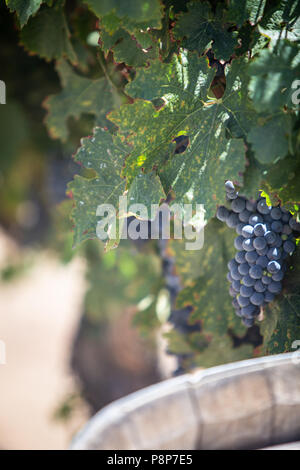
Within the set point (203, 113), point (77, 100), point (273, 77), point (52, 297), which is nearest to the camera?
point (273, 77)

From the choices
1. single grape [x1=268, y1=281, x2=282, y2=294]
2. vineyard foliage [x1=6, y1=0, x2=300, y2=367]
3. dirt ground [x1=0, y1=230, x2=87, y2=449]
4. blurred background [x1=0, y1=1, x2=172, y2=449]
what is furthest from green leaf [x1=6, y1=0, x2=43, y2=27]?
dirt ground [x1=0, y1=230, x2=87, y2=449]

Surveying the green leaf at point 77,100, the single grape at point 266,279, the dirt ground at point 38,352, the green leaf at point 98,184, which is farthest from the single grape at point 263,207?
the dirt ground at point 38,352

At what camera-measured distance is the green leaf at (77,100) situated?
0.91 m

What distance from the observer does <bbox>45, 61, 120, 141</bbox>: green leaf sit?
3.00 ft

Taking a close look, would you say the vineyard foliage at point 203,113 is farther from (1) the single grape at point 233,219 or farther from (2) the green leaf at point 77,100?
(2) the green leaf at point 77,100

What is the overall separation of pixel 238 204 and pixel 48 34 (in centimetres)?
55

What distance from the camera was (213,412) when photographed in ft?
1.78

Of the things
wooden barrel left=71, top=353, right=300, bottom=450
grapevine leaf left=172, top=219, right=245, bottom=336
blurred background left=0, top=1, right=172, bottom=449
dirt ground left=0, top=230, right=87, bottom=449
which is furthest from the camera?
dirt ground left=0, top=230, right=87, bottom=449

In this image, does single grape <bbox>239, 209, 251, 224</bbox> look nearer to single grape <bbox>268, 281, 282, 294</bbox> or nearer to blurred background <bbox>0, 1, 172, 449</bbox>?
Answer: single grape <bbox>268, 281, 282, 294</bbox>

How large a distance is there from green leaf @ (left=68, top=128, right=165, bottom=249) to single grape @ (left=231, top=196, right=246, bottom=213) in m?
0.17

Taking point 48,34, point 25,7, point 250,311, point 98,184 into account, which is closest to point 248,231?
point 250,311

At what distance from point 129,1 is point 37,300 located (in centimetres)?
354

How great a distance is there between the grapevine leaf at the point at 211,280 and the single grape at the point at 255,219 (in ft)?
0.38

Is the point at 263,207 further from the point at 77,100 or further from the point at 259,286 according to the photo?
the point at 77,100
